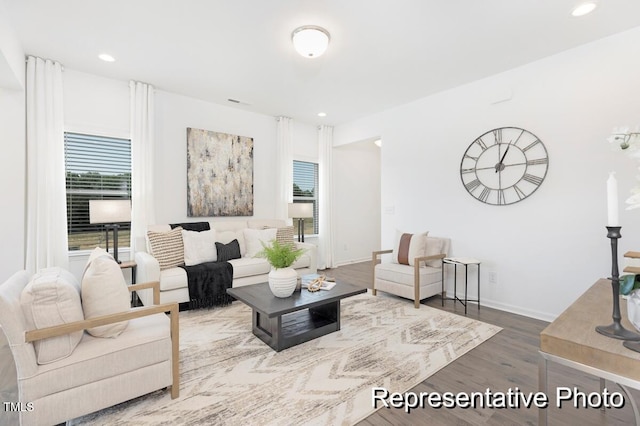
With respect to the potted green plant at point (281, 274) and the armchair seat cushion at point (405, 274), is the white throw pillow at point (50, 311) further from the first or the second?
the armchair seat cushion at point (405, 274)

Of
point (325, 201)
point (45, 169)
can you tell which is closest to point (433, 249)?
point (325, 201)

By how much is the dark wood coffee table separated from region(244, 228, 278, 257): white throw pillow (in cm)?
124

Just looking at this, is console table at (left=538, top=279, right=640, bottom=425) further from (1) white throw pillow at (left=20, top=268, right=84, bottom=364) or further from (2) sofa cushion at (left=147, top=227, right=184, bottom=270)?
(2) sofa cushion at (left=147, top=227, right=184, bottom=270)

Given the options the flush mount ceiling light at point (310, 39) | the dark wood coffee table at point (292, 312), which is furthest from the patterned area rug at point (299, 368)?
the flush mount ceiling light at point (310, 39)

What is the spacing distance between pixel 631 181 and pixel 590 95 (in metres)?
0.93

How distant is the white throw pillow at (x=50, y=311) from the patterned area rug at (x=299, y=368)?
494mm

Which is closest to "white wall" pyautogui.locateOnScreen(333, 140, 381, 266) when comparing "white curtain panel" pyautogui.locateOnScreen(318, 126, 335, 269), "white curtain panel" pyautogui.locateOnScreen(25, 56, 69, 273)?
"white curtain panel" pyautogui.locateOnScreen(318, 126, 335, 269)

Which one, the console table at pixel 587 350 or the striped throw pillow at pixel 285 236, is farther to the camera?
the striped throw pillow at pixel 285 236

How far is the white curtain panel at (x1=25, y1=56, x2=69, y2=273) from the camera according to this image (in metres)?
3.23

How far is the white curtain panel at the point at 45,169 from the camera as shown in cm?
323

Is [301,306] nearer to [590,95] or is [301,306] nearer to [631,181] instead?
[631,181]

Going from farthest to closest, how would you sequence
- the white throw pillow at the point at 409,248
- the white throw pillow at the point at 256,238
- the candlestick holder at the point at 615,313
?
the white throw pillow at the point at 256,238 < the white throw pillow at the point at 409,248 < the candlestick holder at the point at 615,313

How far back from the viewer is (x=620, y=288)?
0.99 m

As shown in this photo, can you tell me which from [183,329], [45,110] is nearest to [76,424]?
[183,329]
